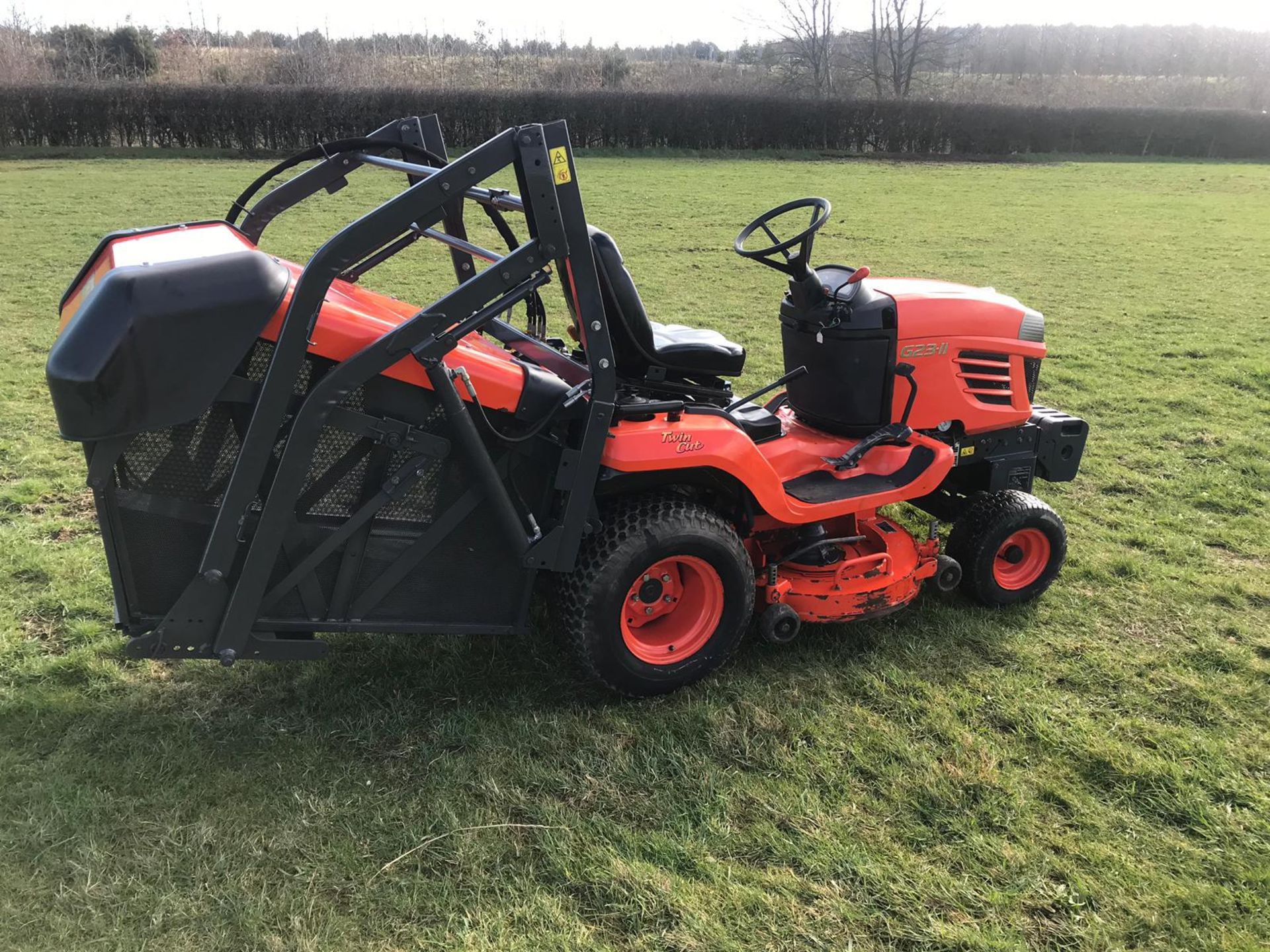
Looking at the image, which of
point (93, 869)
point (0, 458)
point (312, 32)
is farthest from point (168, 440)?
point (312, 32)

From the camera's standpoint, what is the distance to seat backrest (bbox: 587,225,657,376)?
3094mm

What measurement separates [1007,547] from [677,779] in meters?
2.01

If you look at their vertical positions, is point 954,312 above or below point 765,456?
above

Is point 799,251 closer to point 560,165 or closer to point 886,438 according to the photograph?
point 886,438

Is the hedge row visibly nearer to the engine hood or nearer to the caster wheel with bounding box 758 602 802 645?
the engine hood

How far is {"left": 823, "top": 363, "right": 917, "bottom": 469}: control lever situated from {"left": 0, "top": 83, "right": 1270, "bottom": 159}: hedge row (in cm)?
2233

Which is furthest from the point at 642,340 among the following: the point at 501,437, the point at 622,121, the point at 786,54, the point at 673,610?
the point at 786,54

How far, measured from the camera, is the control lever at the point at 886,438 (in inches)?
147

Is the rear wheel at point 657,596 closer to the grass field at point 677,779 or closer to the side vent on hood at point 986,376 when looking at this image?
the grass field at point 677,779

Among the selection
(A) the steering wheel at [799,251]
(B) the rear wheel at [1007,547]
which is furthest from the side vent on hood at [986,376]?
(A) the steering wheel at [799,251]

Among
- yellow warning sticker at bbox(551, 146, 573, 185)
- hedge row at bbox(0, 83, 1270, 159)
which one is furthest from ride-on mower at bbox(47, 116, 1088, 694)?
hedge row at bbox(0, 83, 1270, 159)

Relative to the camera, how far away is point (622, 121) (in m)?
26.1

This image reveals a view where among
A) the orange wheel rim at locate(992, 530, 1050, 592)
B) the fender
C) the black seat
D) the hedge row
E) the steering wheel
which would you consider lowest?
the orange wheel rim at locate(992, 530, 1050, 592)

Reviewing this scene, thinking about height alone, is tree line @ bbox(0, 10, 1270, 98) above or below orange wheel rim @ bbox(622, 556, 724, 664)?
above
